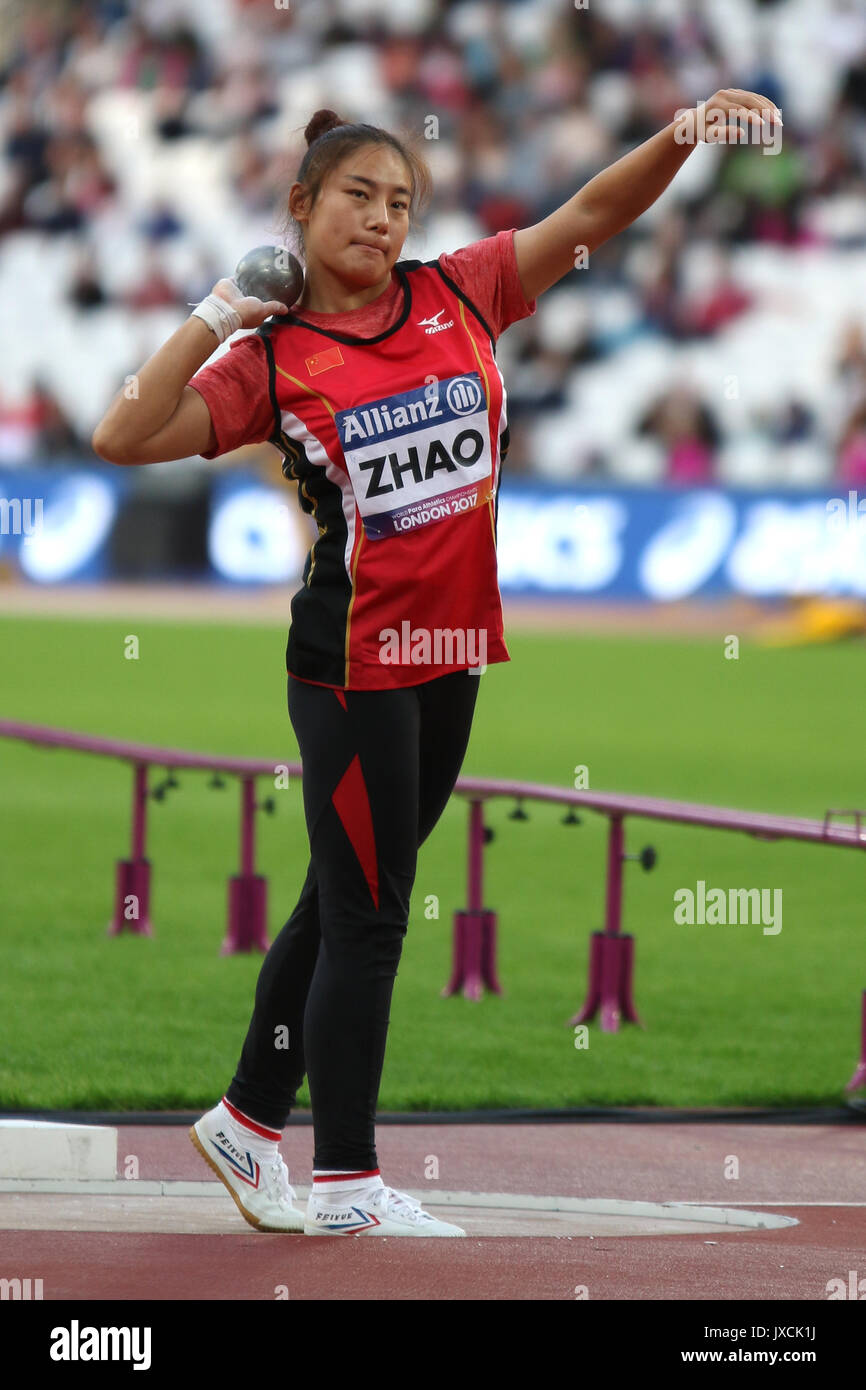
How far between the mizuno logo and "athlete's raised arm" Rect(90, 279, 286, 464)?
309 mm

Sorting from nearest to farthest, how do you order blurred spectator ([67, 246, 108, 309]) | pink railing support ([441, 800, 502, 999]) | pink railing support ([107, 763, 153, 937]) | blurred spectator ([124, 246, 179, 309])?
pink railing support ([441, 800, 502, 999]) → pink railing support ([107, 763, 153, 937]) → blurred spectator ([124, 246, 179, 309]) → blurred spectator ([67, 246, 108, 309])

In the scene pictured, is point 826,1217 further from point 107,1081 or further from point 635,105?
point 635,105

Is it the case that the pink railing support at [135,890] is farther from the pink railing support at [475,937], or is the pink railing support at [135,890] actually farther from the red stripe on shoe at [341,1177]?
the red stripe on shoe at [341,1177]

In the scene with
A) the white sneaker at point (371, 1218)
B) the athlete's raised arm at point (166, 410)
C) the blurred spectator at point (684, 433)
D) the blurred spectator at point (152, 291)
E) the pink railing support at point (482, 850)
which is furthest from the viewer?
the blurred spectator at point (152, 291)

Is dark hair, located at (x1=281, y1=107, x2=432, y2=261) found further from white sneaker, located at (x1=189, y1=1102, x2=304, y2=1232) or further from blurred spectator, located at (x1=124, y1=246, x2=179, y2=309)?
blurred spectator, located at (x1=124, y1=246, x2=179, y2=309)

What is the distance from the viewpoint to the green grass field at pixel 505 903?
5.97 metres

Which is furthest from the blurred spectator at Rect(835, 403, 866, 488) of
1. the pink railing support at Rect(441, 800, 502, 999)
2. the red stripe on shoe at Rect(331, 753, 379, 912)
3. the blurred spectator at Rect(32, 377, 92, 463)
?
the red stripe on shoe at Rect(331, 753, 379, 912)

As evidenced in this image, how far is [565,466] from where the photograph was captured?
24516 millimetres

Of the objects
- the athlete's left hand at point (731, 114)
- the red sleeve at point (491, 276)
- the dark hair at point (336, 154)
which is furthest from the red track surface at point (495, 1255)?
the athlete's left hand at point (731, 114)

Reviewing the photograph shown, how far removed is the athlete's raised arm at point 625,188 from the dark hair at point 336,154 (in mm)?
208

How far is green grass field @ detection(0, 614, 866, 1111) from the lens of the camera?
5.97 m

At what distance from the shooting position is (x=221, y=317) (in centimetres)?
370

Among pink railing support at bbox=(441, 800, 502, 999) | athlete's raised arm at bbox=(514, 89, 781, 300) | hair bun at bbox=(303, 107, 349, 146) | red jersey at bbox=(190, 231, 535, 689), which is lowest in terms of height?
pink railing support at bbox=(441, 800, 502, 999)

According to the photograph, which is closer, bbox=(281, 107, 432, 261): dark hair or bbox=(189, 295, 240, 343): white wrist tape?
bbox=(189, 295, 240, 343): white wrist tape
